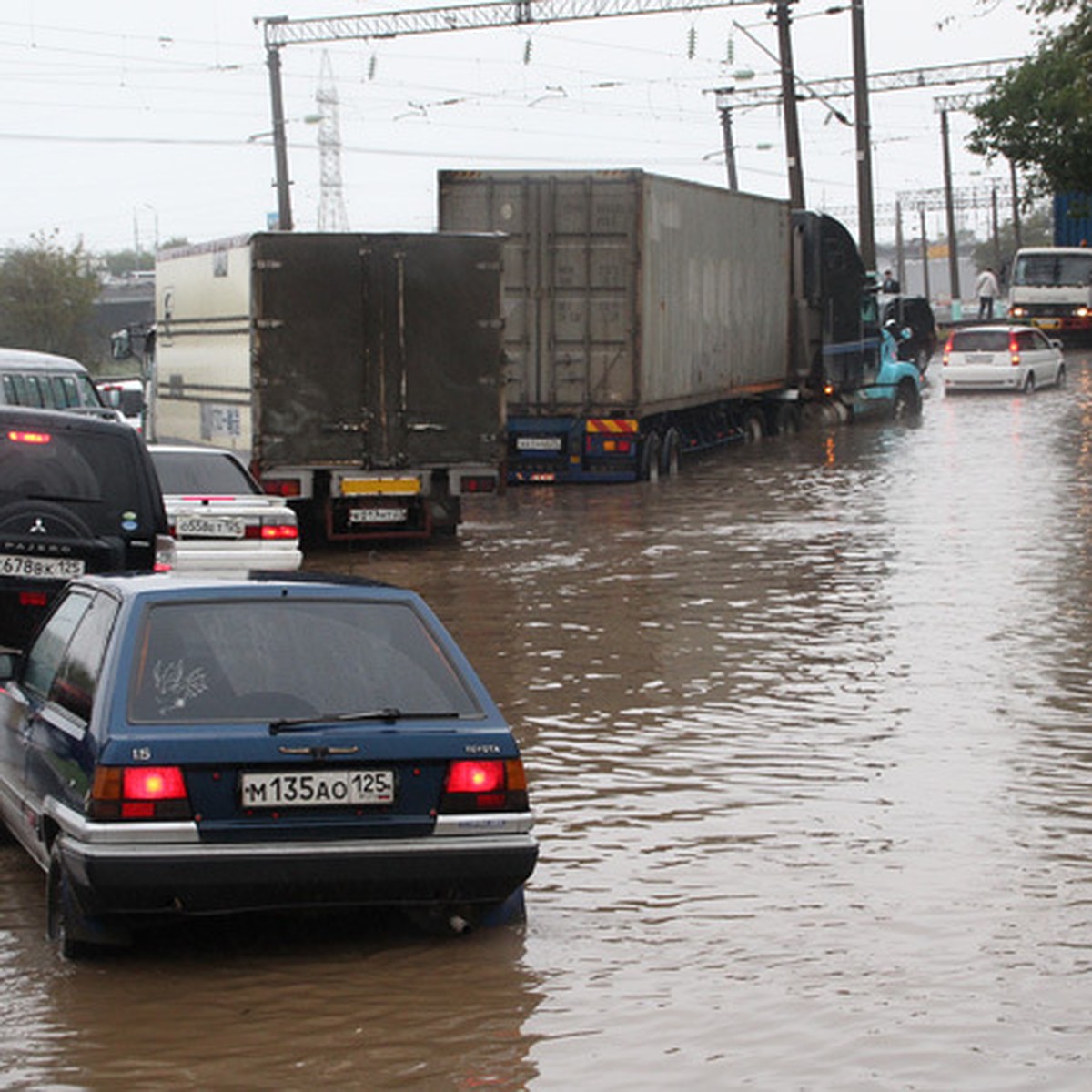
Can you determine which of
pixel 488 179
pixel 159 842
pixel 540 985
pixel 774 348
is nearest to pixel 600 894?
pixel 540 985

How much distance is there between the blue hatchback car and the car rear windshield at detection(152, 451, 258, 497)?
10.4m

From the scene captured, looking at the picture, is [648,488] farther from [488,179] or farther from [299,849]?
[299,849]

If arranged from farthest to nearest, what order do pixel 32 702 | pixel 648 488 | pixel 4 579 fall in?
1. pixel 648 488
2. pixel 4 579
3. pixel 32 702

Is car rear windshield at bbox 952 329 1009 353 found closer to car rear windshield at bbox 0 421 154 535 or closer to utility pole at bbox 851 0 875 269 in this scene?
utility pole at bbox 851 0 875 269

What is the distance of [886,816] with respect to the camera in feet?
31.0

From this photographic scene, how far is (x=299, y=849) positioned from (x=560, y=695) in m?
6.29

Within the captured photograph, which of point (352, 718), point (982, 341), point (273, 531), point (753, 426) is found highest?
point (982, 341)

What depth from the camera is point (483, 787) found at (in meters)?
7.03

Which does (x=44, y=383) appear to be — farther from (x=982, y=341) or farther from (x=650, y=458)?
(x=982, y=341)

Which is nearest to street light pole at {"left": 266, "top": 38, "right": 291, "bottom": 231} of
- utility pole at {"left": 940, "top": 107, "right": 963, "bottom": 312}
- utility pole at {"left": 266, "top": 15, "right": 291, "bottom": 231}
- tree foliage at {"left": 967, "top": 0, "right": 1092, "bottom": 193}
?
utility pole at {"left": 266, "top": 15, "right": 291, "bottom": 231}

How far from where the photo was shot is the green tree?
86.6m

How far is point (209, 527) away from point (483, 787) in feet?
A: 33.6

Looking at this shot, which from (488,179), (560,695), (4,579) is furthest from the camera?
(488,179)

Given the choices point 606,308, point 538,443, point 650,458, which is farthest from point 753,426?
point 606,308
